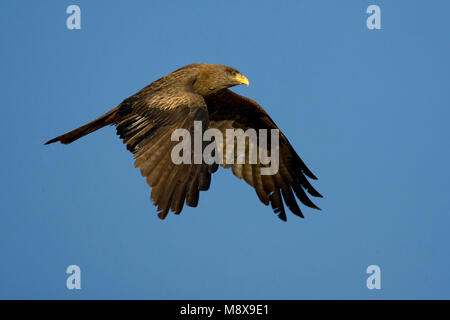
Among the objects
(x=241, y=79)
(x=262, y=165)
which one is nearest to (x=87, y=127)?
(x=241, y=79)

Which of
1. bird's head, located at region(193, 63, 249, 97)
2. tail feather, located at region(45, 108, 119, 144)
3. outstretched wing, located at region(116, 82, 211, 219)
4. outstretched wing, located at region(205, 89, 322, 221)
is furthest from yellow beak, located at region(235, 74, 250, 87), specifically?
tail feather, located at region(45, 108, 119, 144)

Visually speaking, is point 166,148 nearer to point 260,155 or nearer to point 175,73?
point 175,73

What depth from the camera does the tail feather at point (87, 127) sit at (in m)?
10.2

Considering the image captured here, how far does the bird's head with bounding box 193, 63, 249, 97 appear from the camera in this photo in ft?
35.9

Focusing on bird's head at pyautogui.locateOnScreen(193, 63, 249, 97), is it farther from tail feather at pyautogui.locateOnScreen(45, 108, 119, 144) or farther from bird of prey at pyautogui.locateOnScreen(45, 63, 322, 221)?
tail feather at pyautogui.locateOnScreen(45, 108, 119, 144)

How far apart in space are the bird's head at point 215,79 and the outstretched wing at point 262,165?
84cm

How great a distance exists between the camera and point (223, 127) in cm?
1278

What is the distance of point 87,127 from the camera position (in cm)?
1030

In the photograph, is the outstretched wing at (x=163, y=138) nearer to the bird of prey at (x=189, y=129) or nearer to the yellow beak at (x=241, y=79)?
the bird of prey at (x=189, y=129)

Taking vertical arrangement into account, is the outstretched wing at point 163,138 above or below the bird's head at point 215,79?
below

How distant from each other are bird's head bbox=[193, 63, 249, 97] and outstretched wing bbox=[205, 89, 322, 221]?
0.84 metres

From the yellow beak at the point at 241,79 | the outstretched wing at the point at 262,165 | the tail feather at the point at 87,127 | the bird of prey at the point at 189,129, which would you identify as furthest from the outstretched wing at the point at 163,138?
the outstretched wing at the point at 262,165
